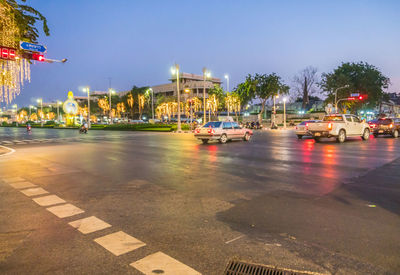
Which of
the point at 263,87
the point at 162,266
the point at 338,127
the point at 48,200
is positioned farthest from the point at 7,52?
the point at 263,87

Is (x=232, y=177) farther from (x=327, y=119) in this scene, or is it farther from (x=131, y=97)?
(x=131, y=97)

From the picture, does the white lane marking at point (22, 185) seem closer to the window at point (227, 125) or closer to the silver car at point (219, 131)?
the silver car at point (219, 131)

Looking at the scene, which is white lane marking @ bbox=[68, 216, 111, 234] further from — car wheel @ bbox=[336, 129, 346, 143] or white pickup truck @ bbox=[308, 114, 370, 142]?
car wheel @ bbox=[336, 129, 346, 143]

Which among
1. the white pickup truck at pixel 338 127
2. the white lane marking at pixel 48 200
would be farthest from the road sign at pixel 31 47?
the white pickup truck at pixel 338 127

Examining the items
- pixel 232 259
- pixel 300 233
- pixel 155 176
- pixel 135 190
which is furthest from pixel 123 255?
pixel 155 176

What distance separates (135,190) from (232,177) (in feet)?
9.06

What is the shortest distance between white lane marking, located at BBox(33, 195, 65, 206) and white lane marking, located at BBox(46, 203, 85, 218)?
12.8 inches

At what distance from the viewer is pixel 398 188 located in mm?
6328

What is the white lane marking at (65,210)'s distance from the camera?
196 inches

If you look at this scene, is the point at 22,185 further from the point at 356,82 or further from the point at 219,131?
the point at 356,82

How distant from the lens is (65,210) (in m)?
5.20

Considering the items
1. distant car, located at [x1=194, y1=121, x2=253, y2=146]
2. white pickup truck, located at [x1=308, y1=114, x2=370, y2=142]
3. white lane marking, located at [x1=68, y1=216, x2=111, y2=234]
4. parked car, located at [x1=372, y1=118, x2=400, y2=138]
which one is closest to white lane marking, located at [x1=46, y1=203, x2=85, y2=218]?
white lane marking, located at [x1=68, y1=216, x2=111, y2=234]

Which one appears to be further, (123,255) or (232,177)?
(232,177)

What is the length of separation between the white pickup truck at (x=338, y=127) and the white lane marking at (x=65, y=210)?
56.2 feet
